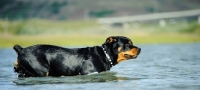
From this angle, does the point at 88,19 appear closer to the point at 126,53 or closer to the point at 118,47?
the point at 118,47

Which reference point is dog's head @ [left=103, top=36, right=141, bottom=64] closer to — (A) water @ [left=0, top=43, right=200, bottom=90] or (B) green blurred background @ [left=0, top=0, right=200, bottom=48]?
(A) water @ [left=0, top=43, right=200, bottom=90]

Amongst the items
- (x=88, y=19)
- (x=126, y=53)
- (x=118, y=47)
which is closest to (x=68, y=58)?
(x=118, y=47)

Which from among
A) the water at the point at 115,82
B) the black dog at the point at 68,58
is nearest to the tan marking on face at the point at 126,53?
the black dog at the point at 68,58

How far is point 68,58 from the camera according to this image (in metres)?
12.1

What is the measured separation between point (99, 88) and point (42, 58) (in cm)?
222

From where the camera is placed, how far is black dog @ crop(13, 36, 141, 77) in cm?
1175

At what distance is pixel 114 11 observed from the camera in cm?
9350

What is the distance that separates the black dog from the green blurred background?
24854 millimetres

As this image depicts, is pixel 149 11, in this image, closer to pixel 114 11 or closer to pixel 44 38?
pixel 114 11

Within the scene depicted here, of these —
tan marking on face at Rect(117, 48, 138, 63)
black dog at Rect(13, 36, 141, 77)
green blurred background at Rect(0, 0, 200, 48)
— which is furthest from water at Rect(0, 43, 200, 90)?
green blurred background at Rect(0, 0, 200, 48)

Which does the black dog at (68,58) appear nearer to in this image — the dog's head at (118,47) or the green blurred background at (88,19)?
the dog's head at (118,47)

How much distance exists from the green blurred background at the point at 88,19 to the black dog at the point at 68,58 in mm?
24854

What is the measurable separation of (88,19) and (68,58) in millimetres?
65658

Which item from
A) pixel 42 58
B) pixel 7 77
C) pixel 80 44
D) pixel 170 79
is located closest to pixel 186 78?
pixel 170 79
